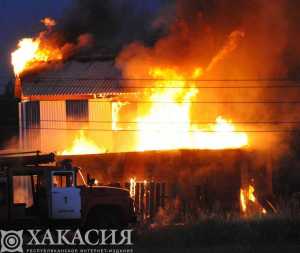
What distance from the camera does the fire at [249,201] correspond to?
27.2 meters

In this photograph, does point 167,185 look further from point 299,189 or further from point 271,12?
point 271,12

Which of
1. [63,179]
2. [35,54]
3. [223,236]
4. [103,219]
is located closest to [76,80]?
[35,54]

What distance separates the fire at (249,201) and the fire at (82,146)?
6636mm

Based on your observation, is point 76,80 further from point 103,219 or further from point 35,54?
point 103,219

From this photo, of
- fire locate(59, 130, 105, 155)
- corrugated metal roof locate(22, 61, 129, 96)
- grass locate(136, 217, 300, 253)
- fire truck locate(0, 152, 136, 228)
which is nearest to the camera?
grass locate(136, 217, 300, 253)

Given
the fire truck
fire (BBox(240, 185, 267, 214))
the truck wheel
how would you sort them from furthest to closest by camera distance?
fire (BBox(240, 185, 267, 214)), the truck wheel, the fire truck

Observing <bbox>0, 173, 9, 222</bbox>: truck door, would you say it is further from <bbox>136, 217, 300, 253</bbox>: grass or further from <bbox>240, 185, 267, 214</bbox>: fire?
<bbox>240, 185, 267, 214</bbox>: fire

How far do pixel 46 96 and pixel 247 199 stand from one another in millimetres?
10107

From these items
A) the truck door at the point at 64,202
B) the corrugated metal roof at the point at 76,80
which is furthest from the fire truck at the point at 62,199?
the corrugated metal roof at the point at 76,80

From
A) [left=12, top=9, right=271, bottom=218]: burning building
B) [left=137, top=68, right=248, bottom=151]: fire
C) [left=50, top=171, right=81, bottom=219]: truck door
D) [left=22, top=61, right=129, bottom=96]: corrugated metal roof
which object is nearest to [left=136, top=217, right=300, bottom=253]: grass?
[left=50, top=171, right=81, bottom=219]: truck door


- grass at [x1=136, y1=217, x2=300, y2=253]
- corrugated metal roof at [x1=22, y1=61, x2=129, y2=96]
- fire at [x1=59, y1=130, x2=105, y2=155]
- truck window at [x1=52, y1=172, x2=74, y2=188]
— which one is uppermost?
corrugated metal roof at [x1=22, y1=61, x2=129, y2=96]

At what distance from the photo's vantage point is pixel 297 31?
33562mm

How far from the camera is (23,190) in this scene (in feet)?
56.2

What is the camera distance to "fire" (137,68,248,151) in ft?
104
